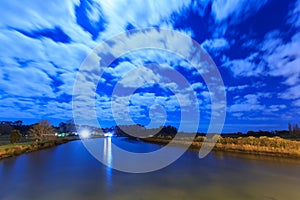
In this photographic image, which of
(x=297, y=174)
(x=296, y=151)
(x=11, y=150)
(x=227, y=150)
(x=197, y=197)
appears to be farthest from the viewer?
(x=227, y=150)

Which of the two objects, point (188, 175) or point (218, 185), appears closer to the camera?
point (218, 185)

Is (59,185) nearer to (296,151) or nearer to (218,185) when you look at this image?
(218,185)

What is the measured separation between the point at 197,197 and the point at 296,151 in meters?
14.1

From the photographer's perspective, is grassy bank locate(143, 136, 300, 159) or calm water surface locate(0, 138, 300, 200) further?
grassy bank locate(143, 136, 300, 159)

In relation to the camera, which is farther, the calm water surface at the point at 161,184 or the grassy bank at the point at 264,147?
the grassy bank at the point at 264,147

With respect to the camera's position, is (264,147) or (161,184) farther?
(264,147)

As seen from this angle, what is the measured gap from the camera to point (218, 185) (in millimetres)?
9852

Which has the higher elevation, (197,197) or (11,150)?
(11,150)

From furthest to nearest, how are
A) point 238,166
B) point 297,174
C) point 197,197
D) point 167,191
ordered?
point 238,166 → point 297,174 → point 167,191 → point 197,197

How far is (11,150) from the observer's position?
20656mm

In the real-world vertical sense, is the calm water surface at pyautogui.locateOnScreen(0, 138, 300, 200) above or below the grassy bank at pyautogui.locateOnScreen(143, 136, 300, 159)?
below

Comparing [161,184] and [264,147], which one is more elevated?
[264,147]

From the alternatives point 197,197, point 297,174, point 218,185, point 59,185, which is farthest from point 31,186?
point 297,174

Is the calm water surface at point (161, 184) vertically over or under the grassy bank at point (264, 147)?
under
